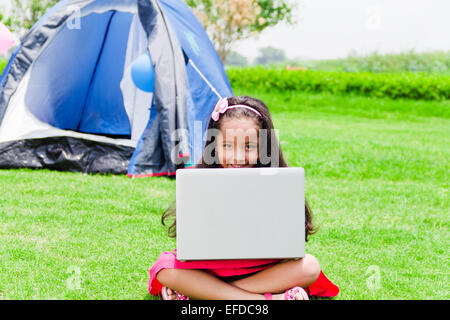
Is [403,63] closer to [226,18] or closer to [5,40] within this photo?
[226,18]

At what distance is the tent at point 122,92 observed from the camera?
13.8 feet

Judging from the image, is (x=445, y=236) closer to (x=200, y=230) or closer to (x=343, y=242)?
(x=343, y=242)

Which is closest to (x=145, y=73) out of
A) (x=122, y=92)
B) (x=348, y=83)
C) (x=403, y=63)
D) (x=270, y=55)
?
(x=122, y=92)

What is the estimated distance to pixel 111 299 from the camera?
6.39ft

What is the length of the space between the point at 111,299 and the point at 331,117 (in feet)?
23.3

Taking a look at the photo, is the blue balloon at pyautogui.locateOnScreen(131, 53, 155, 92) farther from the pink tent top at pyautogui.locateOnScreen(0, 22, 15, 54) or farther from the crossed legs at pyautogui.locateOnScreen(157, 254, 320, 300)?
the crossed legs at pyautogui.locateOnScreen(157, 254, 320, 300)

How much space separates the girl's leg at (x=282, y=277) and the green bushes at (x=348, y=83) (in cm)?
858

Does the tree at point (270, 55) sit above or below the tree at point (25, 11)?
below

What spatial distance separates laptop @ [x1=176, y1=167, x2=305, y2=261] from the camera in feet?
5.26

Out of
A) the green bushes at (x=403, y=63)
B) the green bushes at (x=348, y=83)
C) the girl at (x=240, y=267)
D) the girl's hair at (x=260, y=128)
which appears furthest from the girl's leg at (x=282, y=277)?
the green bushes at (x=403, y=63)

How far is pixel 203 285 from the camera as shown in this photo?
5.91 ft

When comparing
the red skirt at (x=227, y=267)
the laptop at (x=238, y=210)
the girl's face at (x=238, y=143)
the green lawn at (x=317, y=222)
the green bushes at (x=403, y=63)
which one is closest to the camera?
the laptop at (x=238, y=210)

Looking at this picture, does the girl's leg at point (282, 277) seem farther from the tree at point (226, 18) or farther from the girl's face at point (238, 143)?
the tree at point (226, 18)
